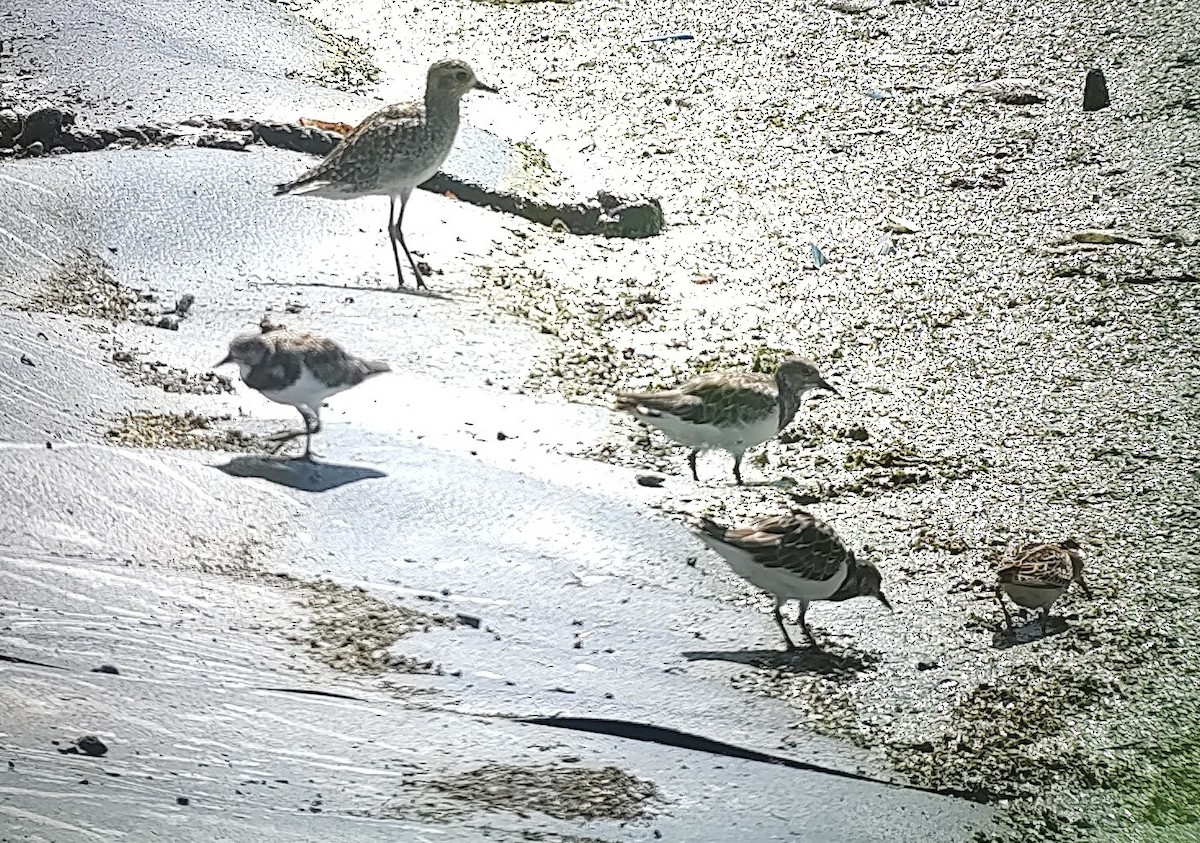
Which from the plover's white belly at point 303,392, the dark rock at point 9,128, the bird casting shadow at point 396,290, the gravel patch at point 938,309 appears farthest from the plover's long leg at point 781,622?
the dark rock at point 9,128

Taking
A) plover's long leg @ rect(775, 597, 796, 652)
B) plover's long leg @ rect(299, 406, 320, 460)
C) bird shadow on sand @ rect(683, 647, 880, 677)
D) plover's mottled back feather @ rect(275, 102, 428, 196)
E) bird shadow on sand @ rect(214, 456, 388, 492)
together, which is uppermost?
plover's mottled back feather @ rect(275, 102, 428, 196)

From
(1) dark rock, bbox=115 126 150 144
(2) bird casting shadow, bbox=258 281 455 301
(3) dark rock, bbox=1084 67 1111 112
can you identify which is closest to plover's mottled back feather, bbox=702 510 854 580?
(2) bird casting shadow, bbox=258 281 455 301

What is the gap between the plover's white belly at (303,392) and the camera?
5.86 meters

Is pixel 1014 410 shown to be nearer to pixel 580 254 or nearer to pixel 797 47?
pixel 580 254

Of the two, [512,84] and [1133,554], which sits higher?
[512,84]

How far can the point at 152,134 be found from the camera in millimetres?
8547

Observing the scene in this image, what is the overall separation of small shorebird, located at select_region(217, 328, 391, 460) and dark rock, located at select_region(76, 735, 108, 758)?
2016mm

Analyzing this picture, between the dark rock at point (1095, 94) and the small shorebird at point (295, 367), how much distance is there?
5.84 m

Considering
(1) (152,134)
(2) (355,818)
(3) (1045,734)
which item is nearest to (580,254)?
(1) (152,134)

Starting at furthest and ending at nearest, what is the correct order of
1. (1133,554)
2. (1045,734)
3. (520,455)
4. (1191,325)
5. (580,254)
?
Result: (580,254), (1191,325), (520,455), (1133,554), (1045,734)

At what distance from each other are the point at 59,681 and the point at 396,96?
6.27 meters

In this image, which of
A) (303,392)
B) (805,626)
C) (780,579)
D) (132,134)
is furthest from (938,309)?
(132,134)

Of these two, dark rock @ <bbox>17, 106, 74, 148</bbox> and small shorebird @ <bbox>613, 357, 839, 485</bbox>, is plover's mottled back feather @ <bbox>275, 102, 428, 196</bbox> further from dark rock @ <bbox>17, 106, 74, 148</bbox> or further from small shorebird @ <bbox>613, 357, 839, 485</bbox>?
small shorebird @ <bbox>613, 357, 839, 485</bbox>

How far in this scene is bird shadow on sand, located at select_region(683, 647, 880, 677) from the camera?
509cm
